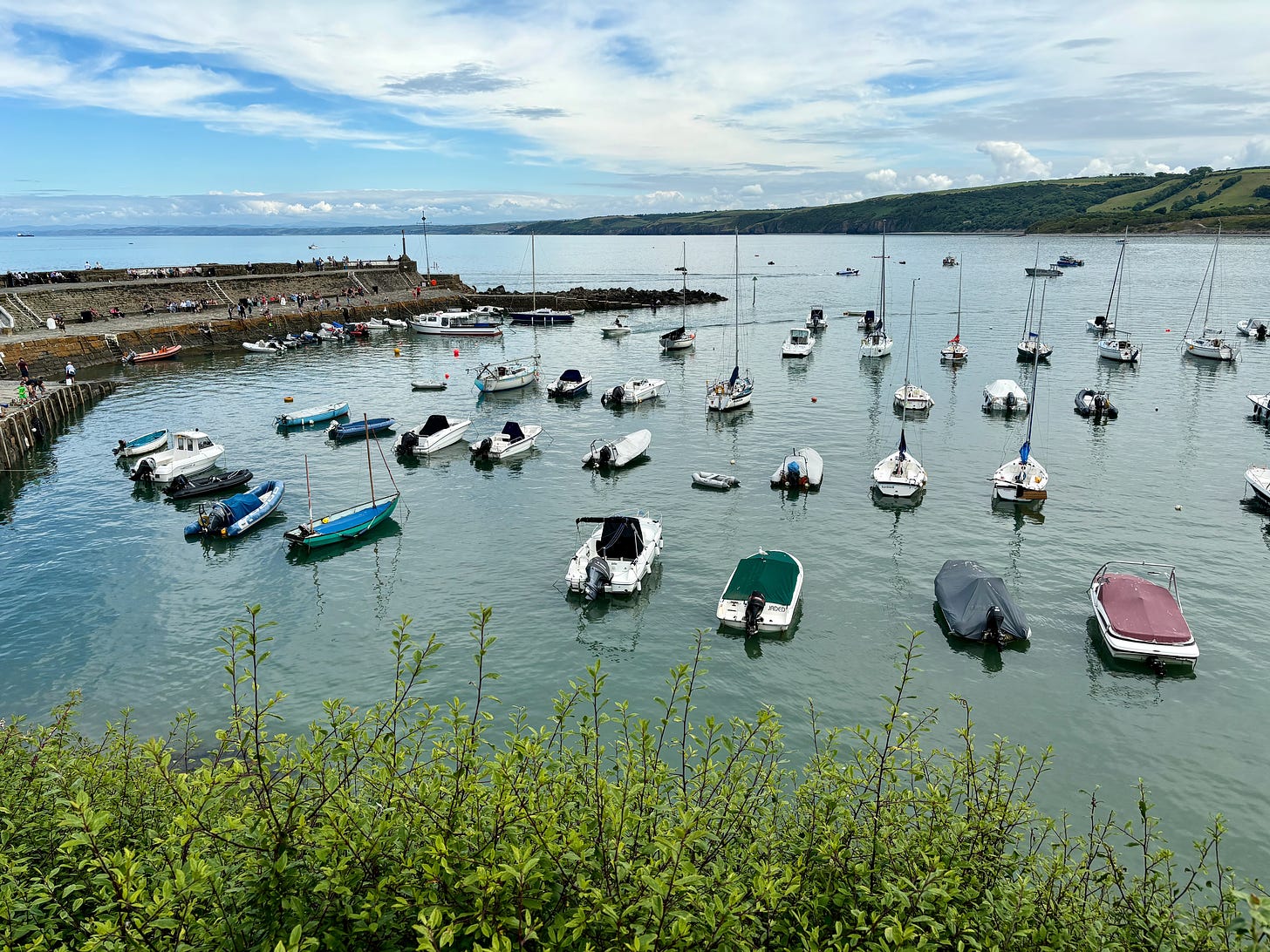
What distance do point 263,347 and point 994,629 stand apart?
7948 cm

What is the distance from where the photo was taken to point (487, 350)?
89938 millimetres

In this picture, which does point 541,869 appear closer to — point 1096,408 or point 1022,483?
point 1022,483

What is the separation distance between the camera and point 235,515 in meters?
35.6

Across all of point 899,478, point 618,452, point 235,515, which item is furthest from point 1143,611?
point 235,515

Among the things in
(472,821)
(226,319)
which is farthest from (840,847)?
(226,319)

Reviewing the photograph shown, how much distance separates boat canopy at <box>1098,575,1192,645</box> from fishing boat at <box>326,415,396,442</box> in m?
42.3

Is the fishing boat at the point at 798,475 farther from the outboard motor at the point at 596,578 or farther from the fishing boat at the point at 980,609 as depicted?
the outboard motor at the point at 596,578

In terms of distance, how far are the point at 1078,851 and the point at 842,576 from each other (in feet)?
47.4

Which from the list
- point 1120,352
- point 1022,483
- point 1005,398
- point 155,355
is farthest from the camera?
point 155,355

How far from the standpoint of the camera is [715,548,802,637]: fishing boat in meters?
26.4

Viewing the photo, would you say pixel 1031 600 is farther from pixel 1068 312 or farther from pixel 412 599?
pixel 1068 312

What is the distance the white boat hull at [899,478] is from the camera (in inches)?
1542

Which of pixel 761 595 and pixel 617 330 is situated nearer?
pixel 761 595

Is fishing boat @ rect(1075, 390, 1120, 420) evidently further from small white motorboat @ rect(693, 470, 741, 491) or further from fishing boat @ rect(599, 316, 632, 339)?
fishing boat @ rect(599, 316, 632, 339)
